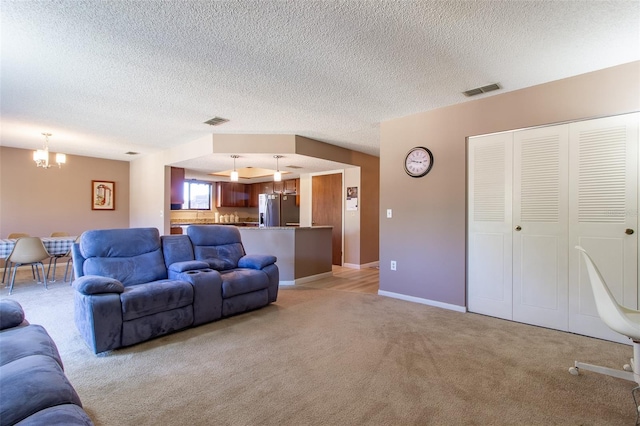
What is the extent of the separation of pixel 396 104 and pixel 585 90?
5.91 feet

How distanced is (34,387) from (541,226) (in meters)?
3.92

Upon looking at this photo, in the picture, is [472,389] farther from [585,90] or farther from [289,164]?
[289,164]

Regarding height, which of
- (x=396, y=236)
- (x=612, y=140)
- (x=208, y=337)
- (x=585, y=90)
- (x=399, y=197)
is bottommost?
(x=208, y=337)

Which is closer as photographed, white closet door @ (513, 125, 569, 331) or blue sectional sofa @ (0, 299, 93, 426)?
blue sectional sofa @ (0, 299, 93, 426)

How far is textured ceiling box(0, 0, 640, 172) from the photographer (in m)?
2.11

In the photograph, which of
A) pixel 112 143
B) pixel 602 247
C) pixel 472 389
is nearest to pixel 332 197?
pixel 112 143

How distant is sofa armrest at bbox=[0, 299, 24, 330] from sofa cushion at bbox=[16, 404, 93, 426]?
44.2 inches

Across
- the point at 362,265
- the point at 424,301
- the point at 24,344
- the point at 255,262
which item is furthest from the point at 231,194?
the point at 24,344

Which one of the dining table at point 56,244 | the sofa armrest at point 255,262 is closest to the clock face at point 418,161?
the sofa armrest at point 255,262

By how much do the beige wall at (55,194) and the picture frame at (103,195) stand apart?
2.9 inches

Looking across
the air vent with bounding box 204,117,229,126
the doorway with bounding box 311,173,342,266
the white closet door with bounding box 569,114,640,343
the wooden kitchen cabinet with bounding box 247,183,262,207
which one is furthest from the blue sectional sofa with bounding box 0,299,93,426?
the wooden kitchen cabinet with bounding box 247,183,262,207

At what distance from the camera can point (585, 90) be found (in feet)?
9.76

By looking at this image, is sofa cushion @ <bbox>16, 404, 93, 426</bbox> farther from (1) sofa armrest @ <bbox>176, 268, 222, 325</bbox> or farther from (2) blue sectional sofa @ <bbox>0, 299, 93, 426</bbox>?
(1) sofa armrest @ <bbox>176, 268, 222, 325</bbox>

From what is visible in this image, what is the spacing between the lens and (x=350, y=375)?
2197mm
